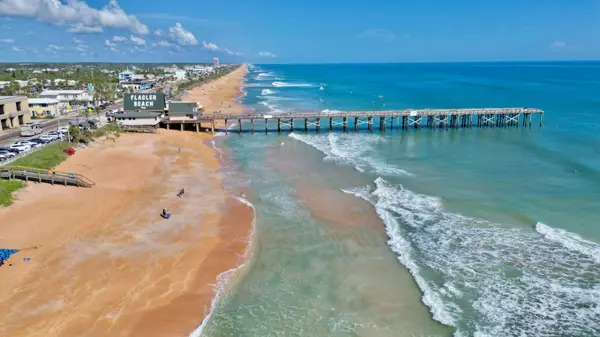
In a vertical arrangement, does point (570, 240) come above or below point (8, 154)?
below

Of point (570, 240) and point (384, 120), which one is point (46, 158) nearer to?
point (570, 240)

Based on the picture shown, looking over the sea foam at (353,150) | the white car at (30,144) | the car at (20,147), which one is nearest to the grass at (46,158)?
the white car at (30,144)

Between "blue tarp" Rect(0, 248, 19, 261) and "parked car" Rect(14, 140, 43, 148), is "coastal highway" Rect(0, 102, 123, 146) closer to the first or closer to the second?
"parked car" Rect(14, 140, 43, 148)

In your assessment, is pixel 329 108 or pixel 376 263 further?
pixel 329 108

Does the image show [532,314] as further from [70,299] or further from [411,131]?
[411,131]

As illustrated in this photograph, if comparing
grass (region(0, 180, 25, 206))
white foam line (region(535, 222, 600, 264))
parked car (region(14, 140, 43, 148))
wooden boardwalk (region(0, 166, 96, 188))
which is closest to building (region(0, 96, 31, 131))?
parked car (region(14, 140, 43, 148))

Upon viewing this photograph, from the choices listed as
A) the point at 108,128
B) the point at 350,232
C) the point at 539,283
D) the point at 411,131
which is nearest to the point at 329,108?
the point at 411,131

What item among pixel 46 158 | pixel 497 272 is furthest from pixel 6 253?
pixel 497 272
